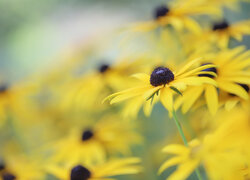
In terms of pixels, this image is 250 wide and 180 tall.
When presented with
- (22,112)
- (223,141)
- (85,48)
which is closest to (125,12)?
(85,48)

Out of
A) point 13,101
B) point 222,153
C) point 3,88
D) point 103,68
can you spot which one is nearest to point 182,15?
point 103,68

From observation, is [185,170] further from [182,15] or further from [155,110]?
[155,110]

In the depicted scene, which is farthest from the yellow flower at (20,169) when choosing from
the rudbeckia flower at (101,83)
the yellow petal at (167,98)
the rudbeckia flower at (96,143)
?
the yellow petal at (167,98)

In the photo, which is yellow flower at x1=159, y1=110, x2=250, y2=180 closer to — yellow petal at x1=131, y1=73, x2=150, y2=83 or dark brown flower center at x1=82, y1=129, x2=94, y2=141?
yellow petal at x1=131, y1=73, x2=150, y2=83

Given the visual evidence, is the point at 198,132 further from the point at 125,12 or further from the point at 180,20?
the point at 125,12

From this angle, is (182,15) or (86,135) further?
(86,135)

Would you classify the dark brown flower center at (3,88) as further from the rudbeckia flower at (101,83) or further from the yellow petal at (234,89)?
the yellow petal at (234,89)
